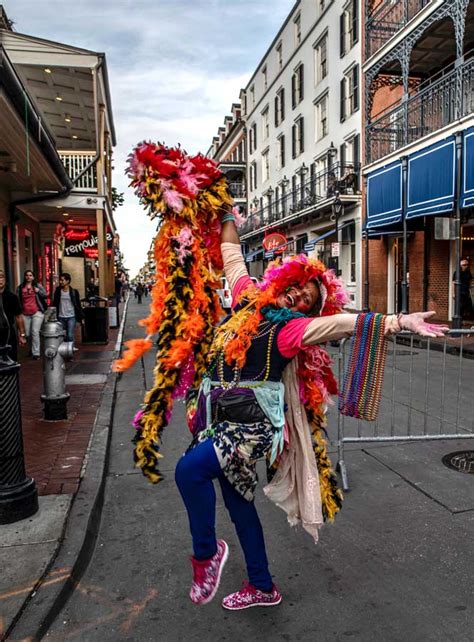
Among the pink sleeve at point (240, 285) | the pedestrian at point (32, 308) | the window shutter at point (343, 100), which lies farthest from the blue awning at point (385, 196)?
the pink sleeve at point (240, 285)

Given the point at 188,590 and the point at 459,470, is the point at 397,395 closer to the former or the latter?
the point at 459,470

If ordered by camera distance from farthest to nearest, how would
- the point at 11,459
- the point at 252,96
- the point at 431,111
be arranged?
the point at 252,96, the point at 431,111, the point at 11,459

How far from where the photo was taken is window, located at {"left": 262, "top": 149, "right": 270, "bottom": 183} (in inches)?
1501

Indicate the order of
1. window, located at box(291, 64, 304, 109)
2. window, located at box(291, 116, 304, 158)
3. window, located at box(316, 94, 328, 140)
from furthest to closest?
1. window, located at box(291, 116, 304, 158)
2. window, located at box(291, 64, 304, 109)
3. window, located at box(316, 94, 328, 140)

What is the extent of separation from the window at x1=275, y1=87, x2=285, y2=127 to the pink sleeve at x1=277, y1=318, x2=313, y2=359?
3467 cm

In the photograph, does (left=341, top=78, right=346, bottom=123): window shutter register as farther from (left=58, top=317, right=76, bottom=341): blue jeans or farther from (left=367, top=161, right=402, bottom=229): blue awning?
(left=58, top=317, right=76, bottom=341): blue jeans

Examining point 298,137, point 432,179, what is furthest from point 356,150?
point 432,179

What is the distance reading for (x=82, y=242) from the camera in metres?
22.0

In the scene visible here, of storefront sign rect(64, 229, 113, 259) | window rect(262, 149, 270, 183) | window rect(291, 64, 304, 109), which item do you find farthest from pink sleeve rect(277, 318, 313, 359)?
window rect(262, 149, 270, 183)

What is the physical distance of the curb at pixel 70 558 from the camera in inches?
99.5

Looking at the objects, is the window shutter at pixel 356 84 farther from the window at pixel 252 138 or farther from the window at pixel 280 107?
the window at pixel 252 138

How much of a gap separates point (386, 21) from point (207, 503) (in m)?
21.5

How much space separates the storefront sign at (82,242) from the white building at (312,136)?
884 cm

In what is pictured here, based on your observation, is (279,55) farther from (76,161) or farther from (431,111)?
(76,161)
